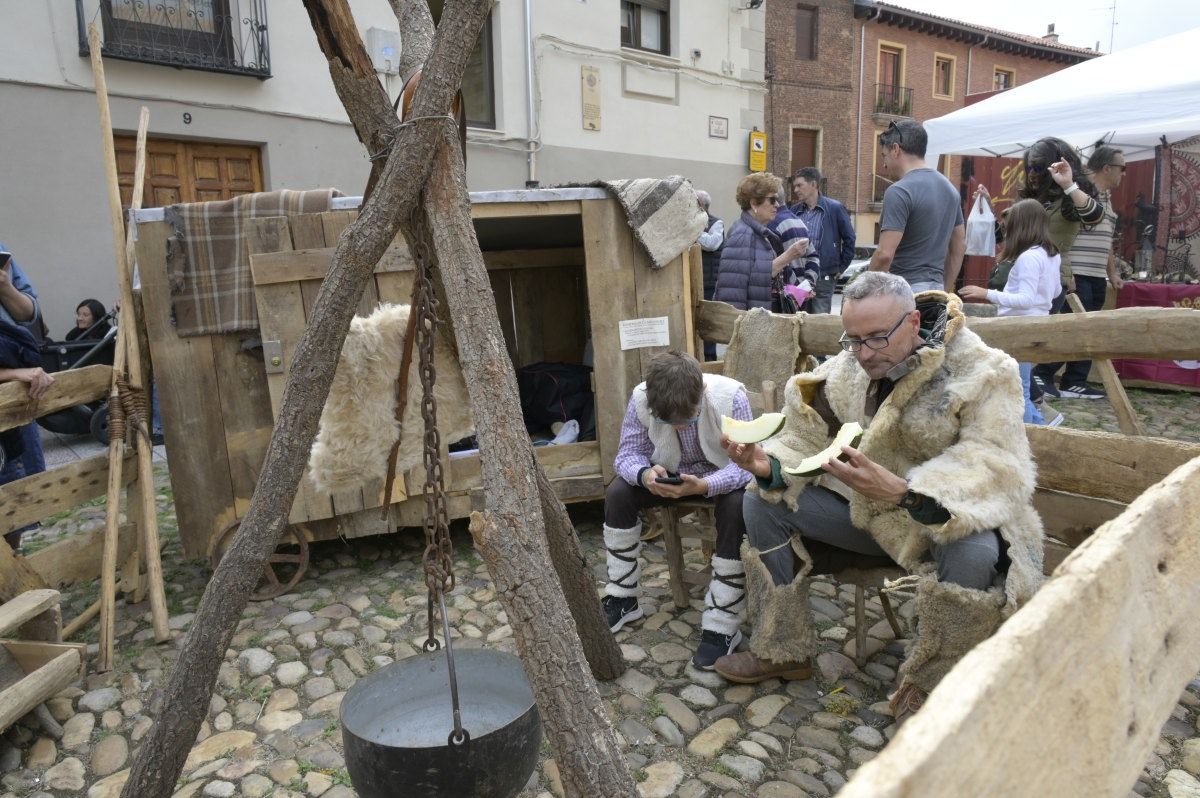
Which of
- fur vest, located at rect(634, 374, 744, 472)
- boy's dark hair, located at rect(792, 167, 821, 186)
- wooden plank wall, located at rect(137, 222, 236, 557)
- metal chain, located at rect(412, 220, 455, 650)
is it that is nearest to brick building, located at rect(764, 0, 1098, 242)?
boy's dark hair, located at rect(792, 167, 821, 186)

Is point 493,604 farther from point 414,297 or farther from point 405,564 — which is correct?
point 414,297

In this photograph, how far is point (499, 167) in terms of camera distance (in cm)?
1228

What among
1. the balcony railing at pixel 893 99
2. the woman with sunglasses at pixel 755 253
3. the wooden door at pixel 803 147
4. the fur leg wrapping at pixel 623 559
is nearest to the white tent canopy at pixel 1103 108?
the woman with sunglasses at pixel 755 253

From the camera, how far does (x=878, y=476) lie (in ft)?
8.97

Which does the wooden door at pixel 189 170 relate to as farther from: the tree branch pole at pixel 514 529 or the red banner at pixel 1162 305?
the red banner at pixel 1162 305

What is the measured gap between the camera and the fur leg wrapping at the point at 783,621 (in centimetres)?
328

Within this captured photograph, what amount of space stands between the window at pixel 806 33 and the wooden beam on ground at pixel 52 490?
85.5ft

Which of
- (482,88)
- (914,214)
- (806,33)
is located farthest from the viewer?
(806,33)

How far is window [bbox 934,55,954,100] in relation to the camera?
29.8m

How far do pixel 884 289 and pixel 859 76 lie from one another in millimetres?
27762

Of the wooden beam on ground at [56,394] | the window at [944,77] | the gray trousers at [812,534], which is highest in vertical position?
the window at [944,77]

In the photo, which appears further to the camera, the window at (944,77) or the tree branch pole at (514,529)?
the window at (944,77)

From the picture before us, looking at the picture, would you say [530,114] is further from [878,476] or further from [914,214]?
[878,476]

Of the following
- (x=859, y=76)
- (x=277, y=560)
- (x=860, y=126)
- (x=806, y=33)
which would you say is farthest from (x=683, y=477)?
(x=859, y=76)
